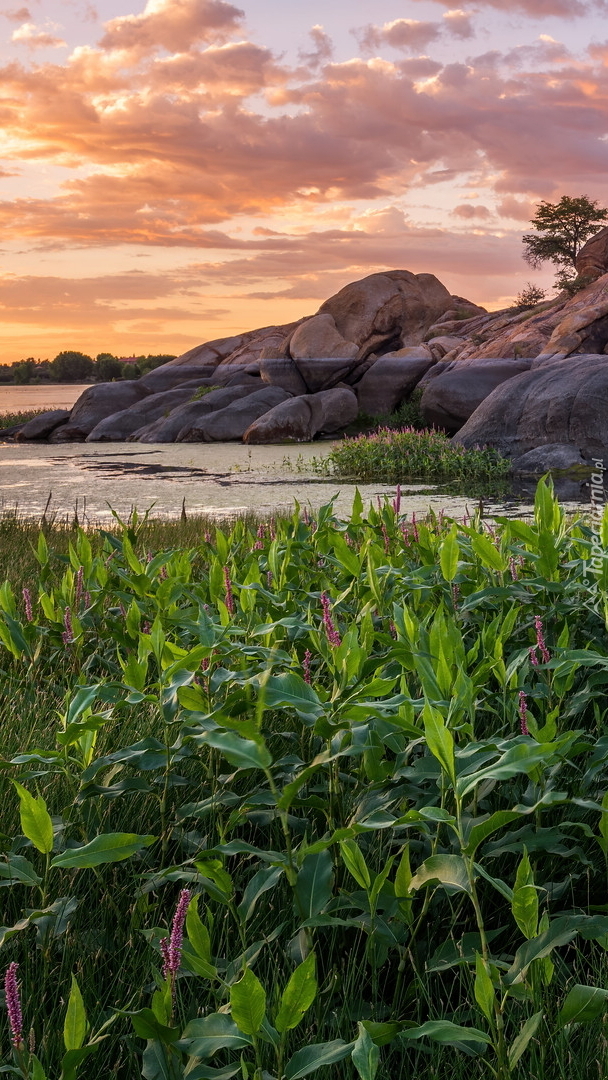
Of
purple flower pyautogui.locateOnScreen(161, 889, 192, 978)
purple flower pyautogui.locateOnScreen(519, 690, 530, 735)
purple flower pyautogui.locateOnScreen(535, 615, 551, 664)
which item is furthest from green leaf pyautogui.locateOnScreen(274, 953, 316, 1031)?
purple flower pyautogui.locateOnScreen(535, 615, 551, 664)

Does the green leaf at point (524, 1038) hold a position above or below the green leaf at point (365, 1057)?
below

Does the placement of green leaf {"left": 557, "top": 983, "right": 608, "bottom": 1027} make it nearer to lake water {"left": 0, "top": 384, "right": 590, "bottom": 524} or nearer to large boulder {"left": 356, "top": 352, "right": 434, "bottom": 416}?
lake water {"left": 0, "top": 384, "right": 590, "bottom": 524}

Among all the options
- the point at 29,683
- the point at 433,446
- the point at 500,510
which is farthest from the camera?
the point at 433,446

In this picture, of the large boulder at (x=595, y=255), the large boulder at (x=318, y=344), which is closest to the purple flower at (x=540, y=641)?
the large boulder at (x=318, y=344)

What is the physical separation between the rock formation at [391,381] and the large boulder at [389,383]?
4 cm

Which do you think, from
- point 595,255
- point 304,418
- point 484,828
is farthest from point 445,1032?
point 595,255

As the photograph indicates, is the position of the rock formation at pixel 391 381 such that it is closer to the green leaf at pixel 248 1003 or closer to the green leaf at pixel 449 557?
the green leaf at pixel 449 557

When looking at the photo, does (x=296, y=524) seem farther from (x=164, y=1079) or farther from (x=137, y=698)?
(x=164, y=1079)

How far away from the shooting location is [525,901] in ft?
→ 4.51

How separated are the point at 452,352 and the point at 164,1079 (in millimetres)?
27612

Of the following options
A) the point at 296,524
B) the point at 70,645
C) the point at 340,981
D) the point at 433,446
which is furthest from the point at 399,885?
the point at 433,446

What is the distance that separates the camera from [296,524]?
4180 millimetres

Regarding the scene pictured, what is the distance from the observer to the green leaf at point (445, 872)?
1459 mm

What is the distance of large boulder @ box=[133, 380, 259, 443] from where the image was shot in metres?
25.1
